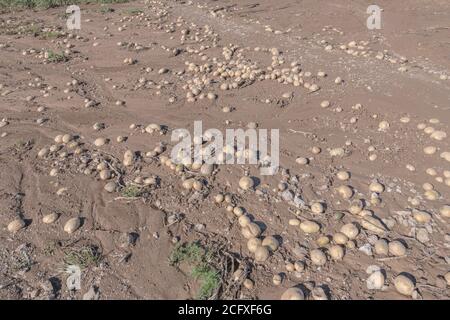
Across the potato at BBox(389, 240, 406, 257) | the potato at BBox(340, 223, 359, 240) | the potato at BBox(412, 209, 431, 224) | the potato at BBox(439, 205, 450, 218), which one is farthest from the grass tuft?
the potato at BBox(439, 205, 450, 218)

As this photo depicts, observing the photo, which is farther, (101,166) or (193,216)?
(101,166)

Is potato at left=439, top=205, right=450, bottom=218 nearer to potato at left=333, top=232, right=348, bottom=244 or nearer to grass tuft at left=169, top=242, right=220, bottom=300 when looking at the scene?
potato at left=333, top=232, right=348, bottom=244

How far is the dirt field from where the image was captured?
135 inches

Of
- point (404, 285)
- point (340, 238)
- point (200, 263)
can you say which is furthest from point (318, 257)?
point (200, 263)

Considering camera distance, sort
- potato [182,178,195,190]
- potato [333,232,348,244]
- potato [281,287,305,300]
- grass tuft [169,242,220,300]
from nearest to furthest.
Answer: potato [281,287,305,300]
grass tuft [169,242,220,300]
potato [333,232,348,244]
potato [182,178,195,190]

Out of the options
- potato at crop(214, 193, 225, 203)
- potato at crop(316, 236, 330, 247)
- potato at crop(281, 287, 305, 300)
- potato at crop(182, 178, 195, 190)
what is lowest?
potato at crop(281, 287, 305, 300)

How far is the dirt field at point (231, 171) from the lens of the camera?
344 centimetres

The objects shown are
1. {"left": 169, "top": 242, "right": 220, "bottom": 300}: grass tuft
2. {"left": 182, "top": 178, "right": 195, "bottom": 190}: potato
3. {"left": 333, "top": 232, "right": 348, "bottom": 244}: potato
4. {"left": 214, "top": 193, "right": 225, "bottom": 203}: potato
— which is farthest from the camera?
{"left": 182, "top": 178, "right": 195, "bottom": 190}: potato

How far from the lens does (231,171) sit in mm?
4598

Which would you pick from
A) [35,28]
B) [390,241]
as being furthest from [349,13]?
[35,28]

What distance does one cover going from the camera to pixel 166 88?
6.75 meters
